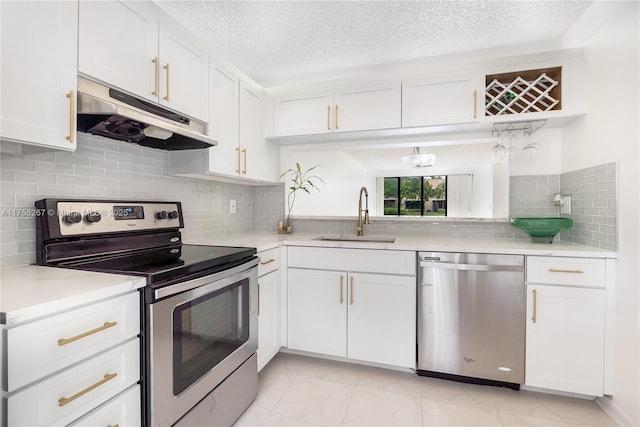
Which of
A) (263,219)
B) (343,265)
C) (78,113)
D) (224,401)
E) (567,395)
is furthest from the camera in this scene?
(263,219)

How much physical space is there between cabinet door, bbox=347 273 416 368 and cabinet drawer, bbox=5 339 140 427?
4.68ft

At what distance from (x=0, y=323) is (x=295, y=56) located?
2.17m

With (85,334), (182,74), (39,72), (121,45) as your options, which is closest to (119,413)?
(85,334)

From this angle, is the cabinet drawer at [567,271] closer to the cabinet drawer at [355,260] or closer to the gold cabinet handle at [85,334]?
the cabinet drawer at [355,260]

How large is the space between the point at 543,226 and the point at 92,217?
2715 millimetres

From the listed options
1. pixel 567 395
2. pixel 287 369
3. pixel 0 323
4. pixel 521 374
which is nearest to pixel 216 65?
pixel 0 323

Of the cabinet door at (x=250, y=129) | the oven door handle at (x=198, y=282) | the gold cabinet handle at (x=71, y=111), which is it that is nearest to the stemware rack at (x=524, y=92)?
the cabinet door at (x=250, y=129)

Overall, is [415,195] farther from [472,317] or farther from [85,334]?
[85,334]

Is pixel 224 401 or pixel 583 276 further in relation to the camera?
pixel 583 276

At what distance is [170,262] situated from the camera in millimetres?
1412

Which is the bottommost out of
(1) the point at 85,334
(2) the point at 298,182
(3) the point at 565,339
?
(3) the point at 565,339

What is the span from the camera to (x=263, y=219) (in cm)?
309

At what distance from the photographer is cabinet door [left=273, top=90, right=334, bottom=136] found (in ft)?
8.27

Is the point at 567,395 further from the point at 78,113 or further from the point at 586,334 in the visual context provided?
the point at 78,113
